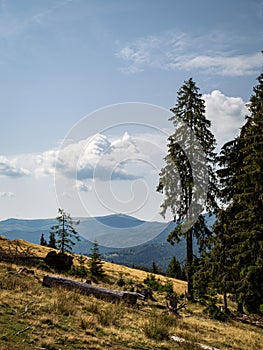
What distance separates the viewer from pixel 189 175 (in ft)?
80.6

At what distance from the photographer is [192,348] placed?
9.49m

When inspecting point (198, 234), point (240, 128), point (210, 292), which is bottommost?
point (210, 292)

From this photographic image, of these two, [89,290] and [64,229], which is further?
[64,229]

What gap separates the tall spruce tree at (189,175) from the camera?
23812 millimetres

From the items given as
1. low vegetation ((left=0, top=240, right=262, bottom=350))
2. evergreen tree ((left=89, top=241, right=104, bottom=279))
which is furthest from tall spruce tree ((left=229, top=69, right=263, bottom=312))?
evergreen tree ((left=89, top=241, right=104, bottom=279))

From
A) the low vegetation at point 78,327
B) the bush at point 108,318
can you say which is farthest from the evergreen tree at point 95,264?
the bush at point 108,318

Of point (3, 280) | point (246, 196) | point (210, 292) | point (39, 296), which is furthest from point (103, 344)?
point (210, 292)

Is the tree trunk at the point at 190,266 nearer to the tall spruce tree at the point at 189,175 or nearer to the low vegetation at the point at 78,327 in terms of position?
the tall spruce tree at the point at 189,175

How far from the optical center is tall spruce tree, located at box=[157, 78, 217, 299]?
2381 centimetres

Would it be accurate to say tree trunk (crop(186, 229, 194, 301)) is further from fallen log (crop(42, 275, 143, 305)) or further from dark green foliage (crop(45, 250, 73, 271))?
dark green foliage (crop(45, 250, 73, 271))

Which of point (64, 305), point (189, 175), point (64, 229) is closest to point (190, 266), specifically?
point (189, 175)

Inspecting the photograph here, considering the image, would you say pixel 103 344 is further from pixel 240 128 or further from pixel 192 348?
pixel 240 128

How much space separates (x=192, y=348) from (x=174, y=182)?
621 inches

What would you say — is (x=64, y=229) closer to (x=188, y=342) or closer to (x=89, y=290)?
(x=89, y=290)
